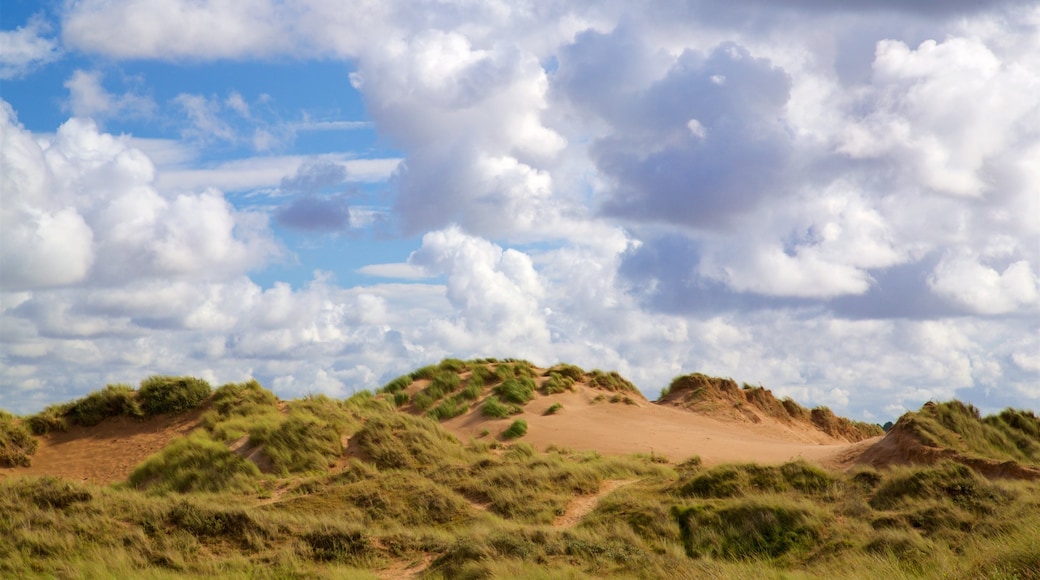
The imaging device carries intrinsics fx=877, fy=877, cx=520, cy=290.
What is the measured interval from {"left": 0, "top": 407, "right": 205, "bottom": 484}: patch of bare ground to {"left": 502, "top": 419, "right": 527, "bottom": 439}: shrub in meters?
9.14

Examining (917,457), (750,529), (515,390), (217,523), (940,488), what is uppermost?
(515,390)

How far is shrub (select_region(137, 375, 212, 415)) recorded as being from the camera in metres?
26.6

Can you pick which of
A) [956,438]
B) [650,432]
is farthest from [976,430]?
[650,432]

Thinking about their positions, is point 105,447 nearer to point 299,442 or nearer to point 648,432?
point 299,442

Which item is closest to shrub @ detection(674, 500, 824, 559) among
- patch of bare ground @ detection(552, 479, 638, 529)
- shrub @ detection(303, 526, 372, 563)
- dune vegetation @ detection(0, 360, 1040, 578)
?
dune vegetation @ detection(0, 360, 1040, 578)

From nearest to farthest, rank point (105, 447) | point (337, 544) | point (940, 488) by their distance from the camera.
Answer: point (337, 544) → point (940, 488) → point (105, 447)

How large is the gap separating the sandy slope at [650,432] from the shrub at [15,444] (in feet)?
39.7

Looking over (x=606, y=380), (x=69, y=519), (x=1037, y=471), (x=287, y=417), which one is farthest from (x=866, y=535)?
(x=606, y=380)

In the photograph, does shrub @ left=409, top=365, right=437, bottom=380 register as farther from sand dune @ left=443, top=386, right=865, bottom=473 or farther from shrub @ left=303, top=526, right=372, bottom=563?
shrub @ left=303, top=526, right=372, bottom=563

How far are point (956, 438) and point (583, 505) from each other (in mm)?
9744

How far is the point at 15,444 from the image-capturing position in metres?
24.5

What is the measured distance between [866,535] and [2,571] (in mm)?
13152

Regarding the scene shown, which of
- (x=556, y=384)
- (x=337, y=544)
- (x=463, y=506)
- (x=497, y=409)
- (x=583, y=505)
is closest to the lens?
(x=337, y=544)

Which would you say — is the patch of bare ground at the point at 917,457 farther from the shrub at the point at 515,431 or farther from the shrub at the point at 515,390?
the shrub at the point at 515,390
